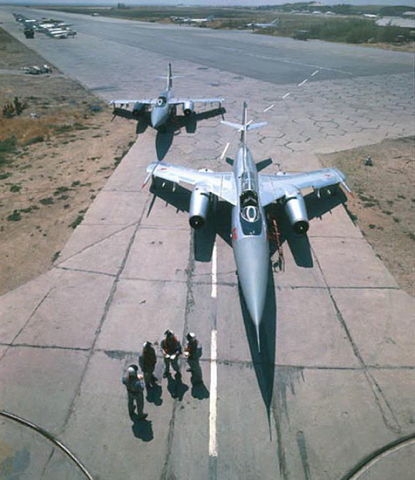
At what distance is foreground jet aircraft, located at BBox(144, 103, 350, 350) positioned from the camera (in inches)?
463

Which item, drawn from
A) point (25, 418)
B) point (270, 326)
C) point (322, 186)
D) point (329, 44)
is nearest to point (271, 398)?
Result: point (270, 326)

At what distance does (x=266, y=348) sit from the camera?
1116cm

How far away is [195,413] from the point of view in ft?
31.0

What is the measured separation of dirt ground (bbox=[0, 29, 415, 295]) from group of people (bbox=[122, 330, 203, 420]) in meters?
6.86

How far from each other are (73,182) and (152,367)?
46.6 ft

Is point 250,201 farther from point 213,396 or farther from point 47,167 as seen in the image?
point 47,167

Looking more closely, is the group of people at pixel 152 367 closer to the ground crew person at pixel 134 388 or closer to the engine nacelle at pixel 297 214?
the ground crew person at pixel 134 388

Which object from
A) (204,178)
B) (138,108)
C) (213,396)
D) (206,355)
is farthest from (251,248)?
(138,108)

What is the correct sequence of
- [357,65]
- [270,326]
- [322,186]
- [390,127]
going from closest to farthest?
[270,326] < [322,186] < [390,127] < [357,65]

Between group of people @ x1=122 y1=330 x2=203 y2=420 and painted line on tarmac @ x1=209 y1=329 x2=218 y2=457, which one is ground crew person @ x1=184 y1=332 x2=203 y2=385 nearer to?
group of people @ x1=122 y1=330 x2=203 y2=420

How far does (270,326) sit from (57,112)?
28907mm

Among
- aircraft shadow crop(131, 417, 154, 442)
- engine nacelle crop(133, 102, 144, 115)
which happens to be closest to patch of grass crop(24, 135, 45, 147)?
engine nacelle crop(133, 102, 144, 115)

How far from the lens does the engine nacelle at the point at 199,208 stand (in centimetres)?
1528

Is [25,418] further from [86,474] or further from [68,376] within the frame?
[86,474]
